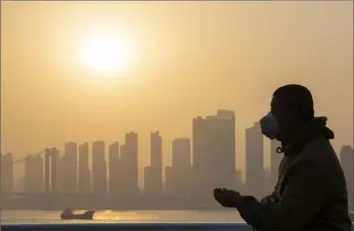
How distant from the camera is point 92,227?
4574 millimetres

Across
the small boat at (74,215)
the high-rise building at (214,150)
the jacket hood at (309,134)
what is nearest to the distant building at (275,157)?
the jacket hood at (309,134)

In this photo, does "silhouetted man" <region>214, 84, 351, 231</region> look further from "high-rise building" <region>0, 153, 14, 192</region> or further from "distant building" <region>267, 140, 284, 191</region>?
"high-rise building" <region>0, 153, 14, 192</region>

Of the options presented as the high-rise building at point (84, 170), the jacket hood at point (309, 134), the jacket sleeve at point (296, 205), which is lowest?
the high-rise building at point (84, 170)

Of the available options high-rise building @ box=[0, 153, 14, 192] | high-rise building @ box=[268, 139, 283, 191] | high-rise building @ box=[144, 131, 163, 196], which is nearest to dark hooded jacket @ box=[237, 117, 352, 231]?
high-rise building @ box=[268, 139, 283, 191]

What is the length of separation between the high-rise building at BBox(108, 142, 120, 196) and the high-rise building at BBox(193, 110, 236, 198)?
6.82ft

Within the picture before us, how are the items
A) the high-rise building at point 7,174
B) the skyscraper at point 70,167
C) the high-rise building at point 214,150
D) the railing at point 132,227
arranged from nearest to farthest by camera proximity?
the railing at point 132,227
the high-rise building at point 214,150
the high-rise building at point 7,174
the skyscraper at point 70,167

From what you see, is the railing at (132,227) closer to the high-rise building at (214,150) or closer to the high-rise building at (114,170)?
the high-rise building at (214,150)

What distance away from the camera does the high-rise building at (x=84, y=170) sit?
17600mm

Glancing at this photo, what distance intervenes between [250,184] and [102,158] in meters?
5.15

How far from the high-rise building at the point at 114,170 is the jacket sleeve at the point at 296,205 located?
15.5m

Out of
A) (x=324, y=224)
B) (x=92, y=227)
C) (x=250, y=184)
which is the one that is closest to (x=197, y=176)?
(x=250, y=184)

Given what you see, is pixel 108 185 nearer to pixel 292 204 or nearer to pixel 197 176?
pixel 197 176

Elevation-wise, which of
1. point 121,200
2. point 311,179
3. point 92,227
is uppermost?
point 311,179

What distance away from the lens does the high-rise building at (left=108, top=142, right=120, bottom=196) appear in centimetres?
1773
